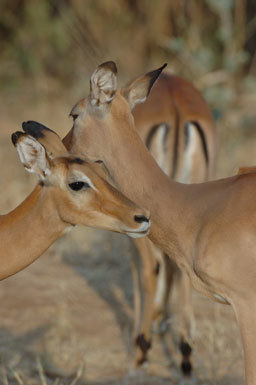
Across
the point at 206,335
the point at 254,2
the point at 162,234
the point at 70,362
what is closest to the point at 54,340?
the point at 70,362

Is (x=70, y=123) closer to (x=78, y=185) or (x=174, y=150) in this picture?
(x=174, y=150)

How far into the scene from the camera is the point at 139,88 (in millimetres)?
4297

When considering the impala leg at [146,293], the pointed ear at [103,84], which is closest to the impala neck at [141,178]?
the pointed ear at [103,84]

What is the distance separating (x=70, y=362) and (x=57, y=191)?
6.78ft

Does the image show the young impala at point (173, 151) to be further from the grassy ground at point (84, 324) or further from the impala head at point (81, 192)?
the impala head at point (81, 192)

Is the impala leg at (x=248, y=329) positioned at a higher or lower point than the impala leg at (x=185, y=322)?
higher

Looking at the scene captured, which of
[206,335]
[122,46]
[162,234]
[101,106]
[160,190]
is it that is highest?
[122,46]

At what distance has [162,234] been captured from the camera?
157 inches

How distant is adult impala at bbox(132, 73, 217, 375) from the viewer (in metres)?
5.09

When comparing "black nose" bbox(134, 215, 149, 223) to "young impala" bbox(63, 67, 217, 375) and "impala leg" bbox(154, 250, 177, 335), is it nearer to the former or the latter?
"young impala" bbox(63, 67, 217, 375)

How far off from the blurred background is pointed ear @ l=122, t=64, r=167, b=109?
1568 millimetres

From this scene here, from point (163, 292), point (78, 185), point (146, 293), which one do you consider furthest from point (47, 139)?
point (163, 292)

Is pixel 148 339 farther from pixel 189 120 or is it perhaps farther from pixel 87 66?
pixel 87 66

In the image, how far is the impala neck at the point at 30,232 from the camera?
366 centimetres
